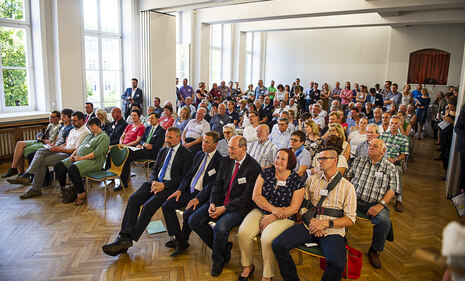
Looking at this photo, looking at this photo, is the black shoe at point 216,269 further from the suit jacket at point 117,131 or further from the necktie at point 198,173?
the suit jacket at point 117,131

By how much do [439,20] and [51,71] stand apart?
11578 mm

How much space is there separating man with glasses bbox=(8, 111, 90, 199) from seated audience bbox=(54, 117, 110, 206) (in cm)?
28

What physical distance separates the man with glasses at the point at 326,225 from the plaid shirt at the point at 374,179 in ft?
2.54

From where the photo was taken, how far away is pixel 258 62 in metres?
18.0

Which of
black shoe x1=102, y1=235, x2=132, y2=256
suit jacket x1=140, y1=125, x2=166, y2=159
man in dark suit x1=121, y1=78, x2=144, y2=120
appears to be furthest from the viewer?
man in dark suit x1=121, y1=78, x2=144, y2=120

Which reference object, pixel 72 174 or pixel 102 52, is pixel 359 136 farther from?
pixel 102 52

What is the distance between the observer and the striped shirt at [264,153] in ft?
14.8

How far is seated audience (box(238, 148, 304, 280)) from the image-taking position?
10.2 ft

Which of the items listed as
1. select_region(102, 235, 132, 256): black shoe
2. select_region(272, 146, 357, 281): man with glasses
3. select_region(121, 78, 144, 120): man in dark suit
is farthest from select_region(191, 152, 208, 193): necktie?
select_region(121, 78, 144, 120): man in dark suit

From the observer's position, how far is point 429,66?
1355 centimetres

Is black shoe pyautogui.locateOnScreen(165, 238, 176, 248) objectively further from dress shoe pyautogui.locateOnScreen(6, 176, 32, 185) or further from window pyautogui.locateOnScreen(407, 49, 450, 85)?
window pyautogui.locateOnScreen(407, 49, 450, 85)

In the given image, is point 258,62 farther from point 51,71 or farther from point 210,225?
point 210,225

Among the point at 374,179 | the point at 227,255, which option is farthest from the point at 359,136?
the point at 227,255

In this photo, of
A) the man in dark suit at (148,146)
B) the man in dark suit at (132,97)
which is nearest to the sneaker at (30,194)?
the man in dark suit at (148,146)
